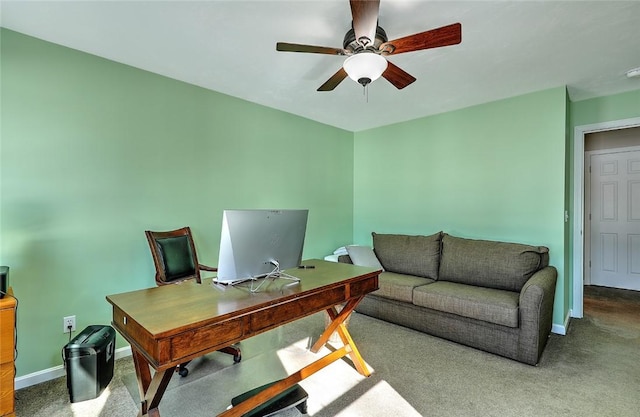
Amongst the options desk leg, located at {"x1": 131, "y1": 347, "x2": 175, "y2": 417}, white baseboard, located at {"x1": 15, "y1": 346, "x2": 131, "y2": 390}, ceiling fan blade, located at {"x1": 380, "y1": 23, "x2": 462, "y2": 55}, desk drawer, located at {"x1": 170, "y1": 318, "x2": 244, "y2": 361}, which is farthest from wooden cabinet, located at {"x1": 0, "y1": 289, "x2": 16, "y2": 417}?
ceiling fan blade, located at {"x1": 380, "y1": 23, "x2": 462, "y2": 55}

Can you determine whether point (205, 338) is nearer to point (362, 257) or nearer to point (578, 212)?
point (362, 257)

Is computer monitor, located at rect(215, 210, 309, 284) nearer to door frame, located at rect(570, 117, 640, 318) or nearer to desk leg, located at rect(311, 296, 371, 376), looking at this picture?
desk leg, located at rect(311, 296, 371, 376)

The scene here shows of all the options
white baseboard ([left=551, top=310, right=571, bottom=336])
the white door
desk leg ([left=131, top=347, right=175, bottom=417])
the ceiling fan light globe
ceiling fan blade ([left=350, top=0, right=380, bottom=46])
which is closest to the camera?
desk leg ([left=131, top=347, right=175, bottom=417])

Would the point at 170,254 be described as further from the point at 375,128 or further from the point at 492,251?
the point at 375,128

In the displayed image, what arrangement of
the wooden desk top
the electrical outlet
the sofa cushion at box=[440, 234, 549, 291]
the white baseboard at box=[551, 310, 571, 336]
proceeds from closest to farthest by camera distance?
the wooden desk top
the electrical outlet
the sofa cushion at box=[440, 234, 549, 291]
the white baseboard at box=[551, 310, 571, 336]

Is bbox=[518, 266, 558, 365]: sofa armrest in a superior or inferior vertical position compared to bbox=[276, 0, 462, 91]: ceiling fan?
inferior

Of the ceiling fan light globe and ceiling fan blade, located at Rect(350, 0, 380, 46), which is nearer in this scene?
ceiling fan blade, located at Rect(350, 0, 380, 46)

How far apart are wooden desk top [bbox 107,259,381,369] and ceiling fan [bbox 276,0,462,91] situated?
1318 mm

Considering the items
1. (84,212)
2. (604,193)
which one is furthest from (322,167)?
(604,193)

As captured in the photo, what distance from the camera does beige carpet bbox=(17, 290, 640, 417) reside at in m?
1.94

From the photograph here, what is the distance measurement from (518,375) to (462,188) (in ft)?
7.14

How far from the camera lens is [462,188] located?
12.7 ft

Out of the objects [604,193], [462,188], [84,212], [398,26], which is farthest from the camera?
[604,193]

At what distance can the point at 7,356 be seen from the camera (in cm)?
175
